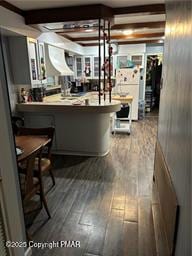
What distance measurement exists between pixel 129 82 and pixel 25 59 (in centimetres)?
339

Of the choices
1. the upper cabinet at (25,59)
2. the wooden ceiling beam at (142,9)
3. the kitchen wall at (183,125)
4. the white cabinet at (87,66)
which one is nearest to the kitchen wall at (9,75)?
the upper cabinet at (25,59)

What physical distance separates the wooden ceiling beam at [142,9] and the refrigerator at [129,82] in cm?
282

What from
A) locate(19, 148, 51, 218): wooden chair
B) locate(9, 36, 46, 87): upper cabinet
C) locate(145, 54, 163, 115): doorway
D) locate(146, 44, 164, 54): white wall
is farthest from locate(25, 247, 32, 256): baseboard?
locate(146, 44, 164, 54): white wall

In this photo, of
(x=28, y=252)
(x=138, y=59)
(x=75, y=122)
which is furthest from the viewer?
(x=138, y=59)

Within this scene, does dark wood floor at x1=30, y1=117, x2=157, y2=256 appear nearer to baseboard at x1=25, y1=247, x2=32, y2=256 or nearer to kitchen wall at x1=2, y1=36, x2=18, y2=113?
baseboard at x1=25, y1=247, x2=32, y2=256

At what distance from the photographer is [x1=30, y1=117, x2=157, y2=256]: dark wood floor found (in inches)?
71.5

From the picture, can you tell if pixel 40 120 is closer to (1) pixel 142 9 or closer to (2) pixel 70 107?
(2) pixel 70 107

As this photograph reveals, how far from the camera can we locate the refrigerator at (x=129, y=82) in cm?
585

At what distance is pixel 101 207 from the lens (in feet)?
7.58

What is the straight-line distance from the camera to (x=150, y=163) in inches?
134

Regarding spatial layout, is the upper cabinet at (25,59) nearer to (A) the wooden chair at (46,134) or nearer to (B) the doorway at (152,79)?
(A) the wooden chair at (46,134)

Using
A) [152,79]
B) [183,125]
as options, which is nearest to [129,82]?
[152,79]

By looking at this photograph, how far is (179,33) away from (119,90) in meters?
4.92

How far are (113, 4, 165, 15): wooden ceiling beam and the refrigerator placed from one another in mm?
2823
